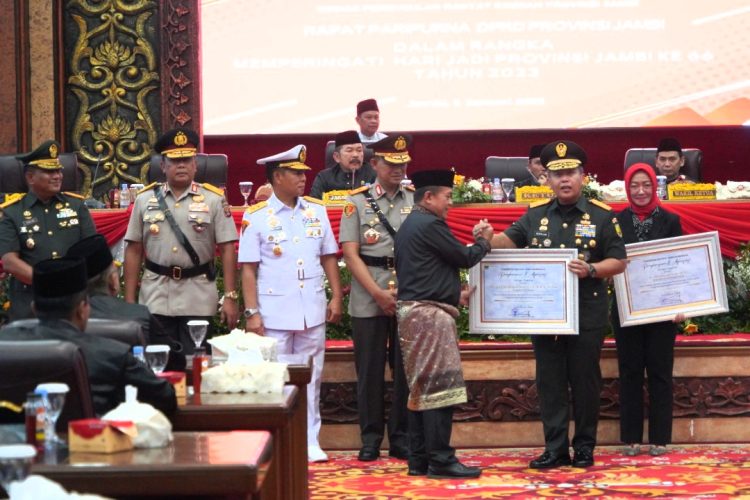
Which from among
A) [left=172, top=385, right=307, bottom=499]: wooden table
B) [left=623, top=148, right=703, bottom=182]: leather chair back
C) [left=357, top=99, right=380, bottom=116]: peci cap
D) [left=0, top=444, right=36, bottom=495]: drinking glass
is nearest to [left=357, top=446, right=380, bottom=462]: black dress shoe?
[left=172, top=385, right=307, bottom=499]: wooden table

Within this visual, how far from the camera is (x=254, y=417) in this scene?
137 inches

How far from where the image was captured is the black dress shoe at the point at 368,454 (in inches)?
244

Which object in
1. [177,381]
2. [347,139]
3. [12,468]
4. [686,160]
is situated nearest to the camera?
[12,468]

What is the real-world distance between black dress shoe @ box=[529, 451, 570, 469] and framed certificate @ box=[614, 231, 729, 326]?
0.79 m

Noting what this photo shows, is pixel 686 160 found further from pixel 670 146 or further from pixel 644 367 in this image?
pixel 644 367

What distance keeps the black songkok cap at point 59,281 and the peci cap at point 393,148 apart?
115 inches

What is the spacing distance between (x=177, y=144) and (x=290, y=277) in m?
0.84

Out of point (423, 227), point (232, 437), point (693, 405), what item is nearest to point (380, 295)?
point (423, 227)

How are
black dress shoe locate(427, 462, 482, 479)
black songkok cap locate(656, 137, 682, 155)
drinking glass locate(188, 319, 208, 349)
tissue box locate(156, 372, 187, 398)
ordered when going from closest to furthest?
tissue box locate(156, 372, 187, 398), drinking glass locate(188, 319, 208, 349), black dress shoe locate(427, 462, 482, 479), black songkok cap locate(656, 137, 682, 155)

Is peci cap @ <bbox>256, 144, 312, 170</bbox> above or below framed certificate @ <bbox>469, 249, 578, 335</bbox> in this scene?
above

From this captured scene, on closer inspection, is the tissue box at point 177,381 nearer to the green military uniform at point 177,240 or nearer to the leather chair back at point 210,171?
the green military uniform at point 177,240

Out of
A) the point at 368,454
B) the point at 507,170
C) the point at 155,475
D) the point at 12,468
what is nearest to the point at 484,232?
the point at 368,454

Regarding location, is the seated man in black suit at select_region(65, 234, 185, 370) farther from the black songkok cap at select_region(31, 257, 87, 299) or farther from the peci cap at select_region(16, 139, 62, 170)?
the peci cap at select_region(16, 139, 62, 170)

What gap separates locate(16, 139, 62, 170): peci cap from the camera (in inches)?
244
